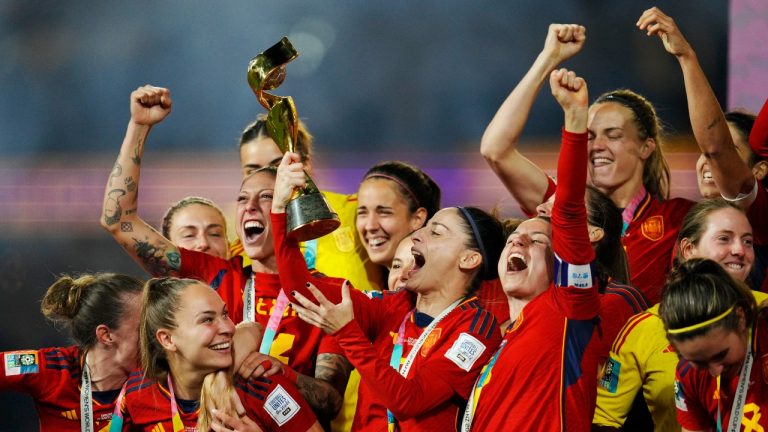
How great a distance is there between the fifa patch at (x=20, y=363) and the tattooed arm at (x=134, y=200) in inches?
17.7

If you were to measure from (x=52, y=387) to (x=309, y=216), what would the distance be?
1108 mm

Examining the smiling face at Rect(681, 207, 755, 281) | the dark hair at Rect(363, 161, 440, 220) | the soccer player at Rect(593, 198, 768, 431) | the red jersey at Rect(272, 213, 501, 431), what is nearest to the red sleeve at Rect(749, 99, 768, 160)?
Result: the smiling face at Rect(681, 207, 755, 281)

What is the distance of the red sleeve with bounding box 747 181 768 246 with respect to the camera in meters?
3.39

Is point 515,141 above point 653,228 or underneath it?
above

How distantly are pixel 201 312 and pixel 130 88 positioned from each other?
311 centimetres

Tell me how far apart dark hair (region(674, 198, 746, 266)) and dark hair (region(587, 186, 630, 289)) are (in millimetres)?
196

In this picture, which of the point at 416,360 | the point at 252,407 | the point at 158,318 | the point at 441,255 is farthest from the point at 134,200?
the point at 416,360

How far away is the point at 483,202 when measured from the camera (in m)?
5.35

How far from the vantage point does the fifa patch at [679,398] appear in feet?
9.28

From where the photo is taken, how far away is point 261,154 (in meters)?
4.11

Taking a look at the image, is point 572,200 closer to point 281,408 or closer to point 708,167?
point 281,408

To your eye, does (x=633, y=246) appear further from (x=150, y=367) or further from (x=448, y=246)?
(x=150, y=367)

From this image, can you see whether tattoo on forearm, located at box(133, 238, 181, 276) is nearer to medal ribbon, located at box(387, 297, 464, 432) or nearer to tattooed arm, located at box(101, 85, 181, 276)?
tattooed arm, located at box(101, 85, 181, 276)

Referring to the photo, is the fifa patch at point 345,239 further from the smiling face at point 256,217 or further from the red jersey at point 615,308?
the red jersey at point 615,308
